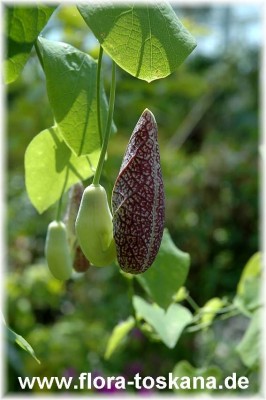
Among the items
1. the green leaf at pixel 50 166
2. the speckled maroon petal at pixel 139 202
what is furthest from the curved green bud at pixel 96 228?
the green leaf at pixel 50 166

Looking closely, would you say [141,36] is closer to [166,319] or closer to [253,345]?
[166,319]

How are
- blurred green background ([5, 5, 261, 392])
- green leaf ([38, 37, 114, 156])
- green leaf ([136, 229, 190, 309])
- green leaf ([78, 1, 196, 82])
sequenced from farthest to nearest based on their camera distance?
blurred green background ([5, 5, 261, 392]) → green leaf ([136, 229, 190, 309]) → green leaf ([38, 37, 114, 156]) → green leaf ([78, 1, 196, 82])

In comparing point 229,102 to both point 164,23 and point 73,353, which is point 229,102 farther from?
point 164,23

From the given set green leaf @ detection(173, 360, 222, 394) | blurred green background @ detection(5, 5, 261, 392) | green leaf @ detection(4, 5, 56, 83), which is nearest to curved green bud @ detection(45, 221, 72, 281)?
green leaf @ detection(4, 5, 56, 83)

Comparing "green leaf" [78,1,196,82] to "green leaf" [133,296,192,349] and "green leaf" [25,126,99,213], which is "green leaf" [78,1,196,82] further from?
"green leaf" [133,296,192,349]

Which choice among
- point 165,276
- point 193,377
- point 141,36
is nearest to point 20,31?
point 141,36

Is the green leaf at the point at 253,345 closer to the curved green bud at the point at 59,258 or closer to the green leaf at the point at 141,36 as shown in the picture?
the curved green bud at the point at 59,258

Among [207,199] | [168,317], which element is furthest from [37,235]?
[168,317]
